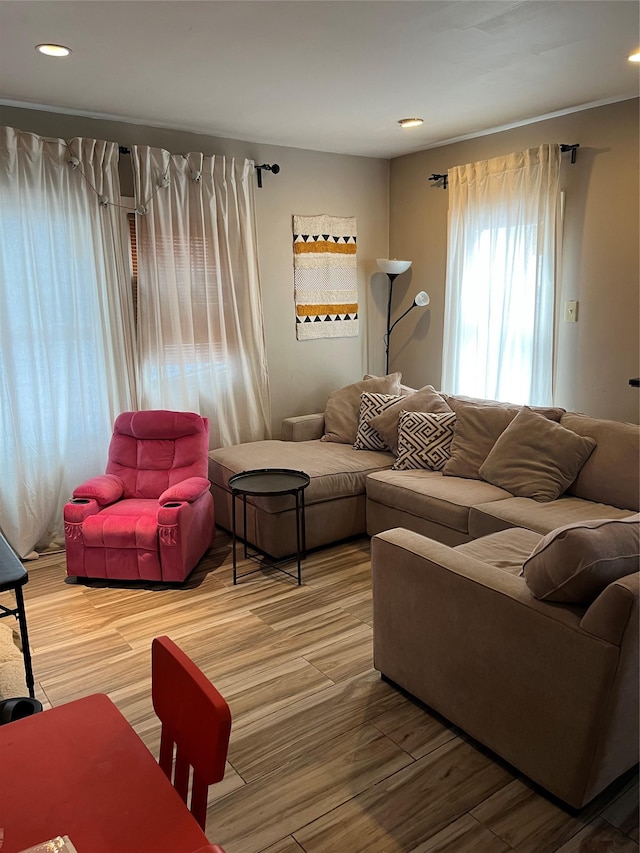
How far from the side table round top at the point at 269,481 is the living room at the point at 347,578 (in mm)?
543

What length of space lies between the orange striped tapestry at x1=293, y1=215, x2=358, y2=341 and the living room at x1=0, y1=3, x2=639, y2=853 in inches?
3.4

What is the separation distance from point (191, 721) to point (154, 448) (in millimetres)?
2867

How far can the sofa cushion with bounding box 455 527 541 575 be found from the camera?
2443 mm

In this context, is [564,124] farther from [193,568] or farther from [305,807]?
[305,807]

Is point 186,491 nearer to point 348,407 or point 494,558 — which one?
point 348,407

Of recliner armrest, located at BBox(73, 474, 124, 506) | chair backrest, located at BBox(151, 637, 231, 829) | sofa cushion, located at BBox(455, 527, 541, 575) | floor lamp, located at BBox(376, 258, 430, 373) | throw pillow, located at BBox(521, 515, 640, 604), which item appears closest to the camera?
chair backrest, located at BBox(151, 637, 231, 829)

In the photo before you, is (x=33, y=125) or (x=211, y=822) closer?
(x=211, y=822)

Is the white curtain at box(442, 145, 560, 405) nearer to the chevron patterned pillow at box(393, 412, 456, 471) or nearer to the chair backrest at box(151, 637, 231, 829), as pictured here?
the chevron patterned pillow at box(393, 412, 456, 471)

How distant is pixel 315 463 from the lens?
4.07 m

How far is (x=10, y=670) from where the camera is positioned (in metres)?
2.38

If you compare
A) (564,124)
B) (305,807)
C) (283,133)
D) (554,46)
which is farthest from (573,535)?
(283,133)

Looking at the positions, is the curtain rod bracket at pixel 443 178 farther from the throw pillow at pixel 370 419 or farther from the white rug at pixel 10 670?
the white rug at pixel 10 670

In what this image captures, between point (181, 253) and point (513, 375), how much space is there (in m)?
2.39

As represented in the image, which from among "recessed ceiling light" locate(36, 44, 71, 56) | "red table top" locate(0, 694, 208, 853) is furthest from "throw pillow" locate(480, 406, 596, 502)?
"recessed ceiling light" locate(36, 44, 71, 56)
